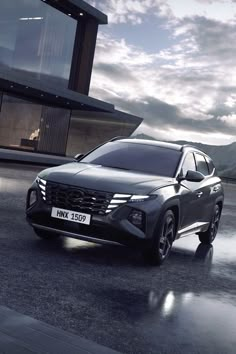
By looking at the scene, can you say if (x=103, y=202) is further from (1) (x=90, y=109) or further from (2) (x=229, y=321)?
(1) (x=90, y=109)

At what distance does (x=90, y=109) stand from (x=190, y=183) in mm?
35302

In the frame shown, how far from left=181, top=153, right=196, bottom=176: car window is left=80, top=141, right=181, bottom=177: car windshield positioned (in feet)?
0.54

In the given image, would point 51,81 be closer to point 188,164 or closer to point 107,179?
point 188,164

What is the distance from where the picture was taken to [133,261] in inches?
281

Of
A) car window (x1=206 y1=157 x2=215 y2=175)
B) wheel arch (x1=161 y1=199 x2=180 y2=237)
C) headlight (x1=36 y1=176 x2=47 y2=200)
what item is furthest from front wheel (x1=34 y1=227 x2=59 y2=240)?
car window (x1=206 y1=157 x2=215 y2=175)

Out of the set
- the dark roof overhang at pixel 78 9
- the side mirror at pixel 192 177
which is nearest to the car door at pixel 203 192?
the side mirror at pixel 192 177

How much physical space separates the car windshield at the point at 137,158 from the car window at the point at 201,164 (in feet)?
2.69

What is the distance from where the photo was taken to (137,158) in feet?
26.3

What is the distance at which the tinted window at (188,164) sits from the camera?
8133 millimetres

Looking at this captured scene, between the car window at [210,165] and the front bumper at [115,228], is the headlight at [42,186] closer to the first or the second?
the front bumper at [115,228]

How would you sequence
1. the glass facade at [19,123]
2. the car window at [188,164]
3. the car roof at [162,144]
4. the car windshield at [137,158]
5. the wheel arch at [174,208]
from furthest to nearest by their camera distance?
1. the glass facade at [19,123]
2. the car roof at [162,144]
3. the car window at [188,164]
4. the car windshield at [137,158]
5. the wheel arch at [174,208]

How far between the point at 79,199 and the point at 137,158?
1699 mm

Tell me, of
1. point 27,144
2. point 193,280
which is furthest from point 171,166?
point 27,144

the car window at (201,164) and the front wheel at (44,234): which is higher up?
the car window at (201,164)
